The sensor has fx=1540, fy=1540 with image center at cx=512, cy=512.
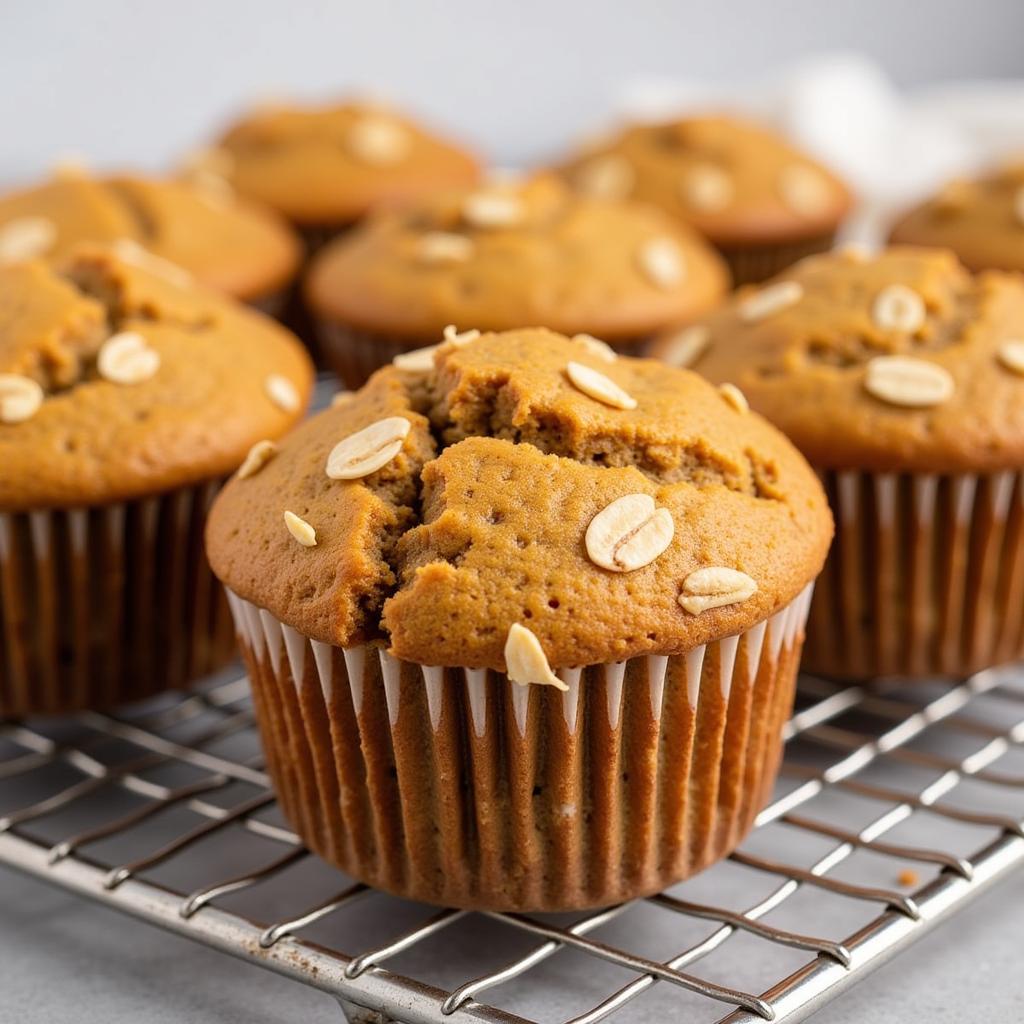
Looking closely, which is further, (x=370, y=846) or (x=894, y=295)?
(x=894, y=295)

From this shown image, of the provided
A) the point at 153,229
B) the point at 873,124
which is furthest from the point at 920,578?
the point at 873,124

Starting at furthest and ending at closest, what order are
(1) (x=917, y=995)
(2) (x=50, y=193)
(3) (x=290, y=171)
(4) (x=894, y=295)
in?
(3) (x=290, y=171) → (2) (x=50, y=193) → (4) (x=894, y=295) → (1) (x=917, y=995)

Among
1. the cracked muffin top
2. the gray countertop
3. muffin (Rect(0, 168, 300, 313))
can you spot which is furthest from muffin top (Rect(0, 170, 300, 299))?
the gray countertop

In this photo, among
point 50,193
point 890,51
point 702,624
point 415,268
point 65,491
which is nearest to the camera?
point 702,624

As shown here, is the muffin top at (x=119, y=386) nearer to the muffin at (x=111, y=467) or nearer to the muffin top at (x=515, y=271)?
the muffin at (x=111, y=467)

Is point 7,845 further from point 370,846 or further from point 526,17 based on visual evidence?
point 526,17

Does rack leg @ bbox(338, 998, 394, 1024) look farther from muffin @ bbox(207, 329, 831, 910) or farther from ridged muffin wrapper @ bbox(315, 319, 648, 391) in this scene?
ridged muffin wrapper @ bbox(315, 319, 648, 391)

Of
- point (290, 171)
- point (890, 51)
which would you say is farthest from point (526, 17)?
point (290, 171)
